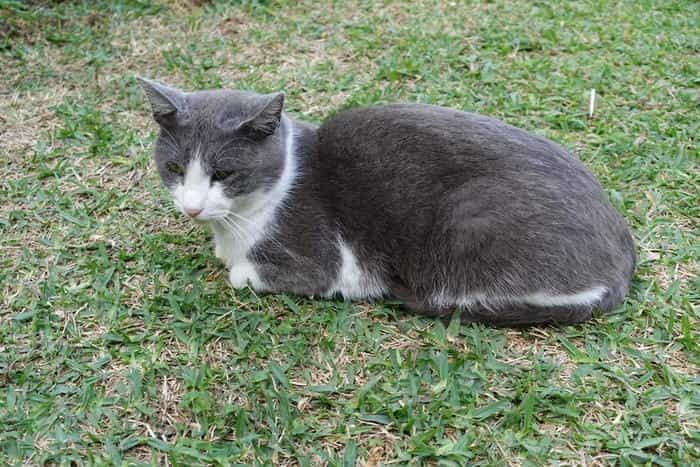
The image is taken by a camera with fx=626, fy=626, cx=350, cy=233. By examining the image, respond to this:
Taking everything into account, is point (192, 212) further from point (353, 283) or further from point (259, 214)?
point (353, 283)

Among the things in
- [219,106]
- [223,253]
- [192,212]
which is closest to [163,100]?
[219,106]

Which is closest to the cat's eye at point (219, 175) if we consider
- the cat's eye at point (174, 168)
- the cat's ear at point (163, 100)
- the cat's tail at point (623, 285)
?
the cat's eye at point (174, 168)

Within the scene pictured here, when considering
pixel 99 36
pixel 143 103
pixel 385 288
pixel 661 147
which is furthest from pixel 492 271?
pixel 99 36

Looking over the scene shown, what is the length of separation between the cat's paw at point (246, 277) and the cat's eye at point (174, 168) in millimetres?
587

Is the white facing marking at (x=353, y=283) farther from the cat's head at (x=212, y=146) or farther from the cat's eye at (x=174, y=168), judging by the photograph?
the cat's eye at (x=174, y=168)

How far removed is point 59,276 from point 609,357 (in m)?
2.81

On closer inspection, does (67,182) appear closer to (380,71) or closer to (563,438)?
(380,71)

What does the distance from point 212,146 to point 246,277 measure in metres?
0.72

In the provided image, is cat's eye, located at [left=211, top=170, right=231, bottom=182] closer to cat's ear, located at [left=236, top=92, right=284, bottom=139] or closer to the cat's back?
cat's ear, located at [left=236, top=92, right=284, bottom=139]

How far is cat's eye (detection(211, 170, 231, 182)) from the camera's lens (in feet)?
9.66

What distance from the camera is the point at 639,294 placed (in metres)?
3.17

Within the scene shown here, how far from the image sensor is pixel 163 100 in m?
2.91

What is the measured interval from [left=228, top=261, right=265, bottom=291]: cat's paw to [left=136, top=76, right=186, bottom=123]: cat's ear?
834 mm

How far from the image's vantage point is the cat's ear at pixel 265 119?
2.91m
